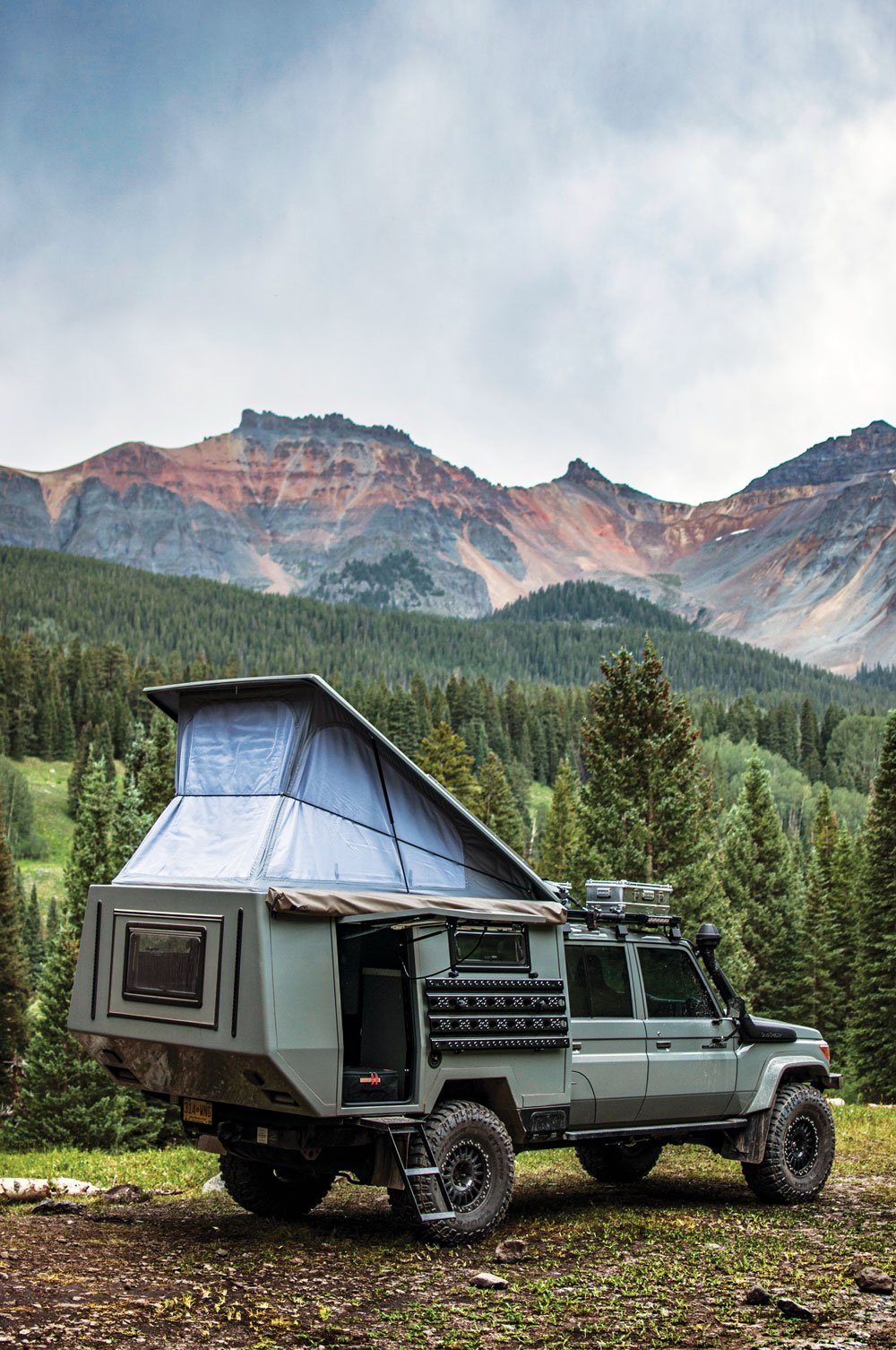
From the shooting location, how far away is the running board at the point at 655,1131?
1087cm

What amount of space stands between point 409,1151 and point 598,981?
2.81 metres

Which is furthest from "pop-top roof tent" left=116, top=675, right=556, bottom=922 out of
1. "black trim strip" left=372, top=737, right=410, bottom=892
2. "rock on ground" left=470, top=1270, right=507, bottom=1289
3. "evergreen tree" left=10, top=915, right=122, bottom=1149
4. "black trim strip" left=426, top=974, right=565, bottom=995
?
"evergreen tree" left=10, top=915, right=122, bottom=1149

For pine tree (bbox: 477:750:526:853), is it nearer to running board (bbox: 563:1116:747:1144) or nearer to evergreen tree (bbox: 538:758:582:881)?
evergreen tree (bbox: 538:758:582:881)

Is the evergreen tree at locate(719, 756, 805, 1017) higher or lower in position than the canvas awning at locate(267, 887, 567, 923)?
higher

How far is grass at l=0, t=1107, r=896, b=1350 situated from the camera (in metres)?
7.08

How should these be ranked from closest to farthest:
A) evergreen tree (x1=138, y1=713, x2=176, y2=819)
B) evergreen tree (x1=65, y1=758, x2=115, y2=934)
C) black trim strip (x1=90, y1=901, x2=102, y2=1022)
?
black trim strip (x1=90, y1=901, x2=102, y2=1022) → evergreen tree (x1=65, y1=758, x2=115, y2=934) → evergreen tree (x1=138, y1=713, x2=176, y2=819)

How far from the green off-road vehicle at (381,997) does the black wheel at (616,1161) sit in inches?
56.1

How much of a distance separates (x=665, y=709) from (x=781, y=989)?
20.8 m

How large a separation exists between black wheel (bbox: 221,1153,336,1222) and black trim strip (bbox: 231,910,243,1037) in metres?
2.65

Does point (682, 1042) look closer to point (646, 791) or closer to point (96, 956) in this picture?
point (96, 956)

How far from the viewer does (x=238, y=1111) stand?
31.6ft

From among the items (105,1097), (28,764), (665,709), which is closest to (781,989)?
(665,709)

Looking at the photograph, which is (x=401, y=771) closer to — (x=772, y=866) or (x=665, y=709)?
(x=665, y=709)

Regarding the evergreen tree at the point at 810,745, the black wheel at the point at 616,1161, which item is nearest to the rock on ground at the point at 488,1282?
the black wheel at the point at 616,1161
